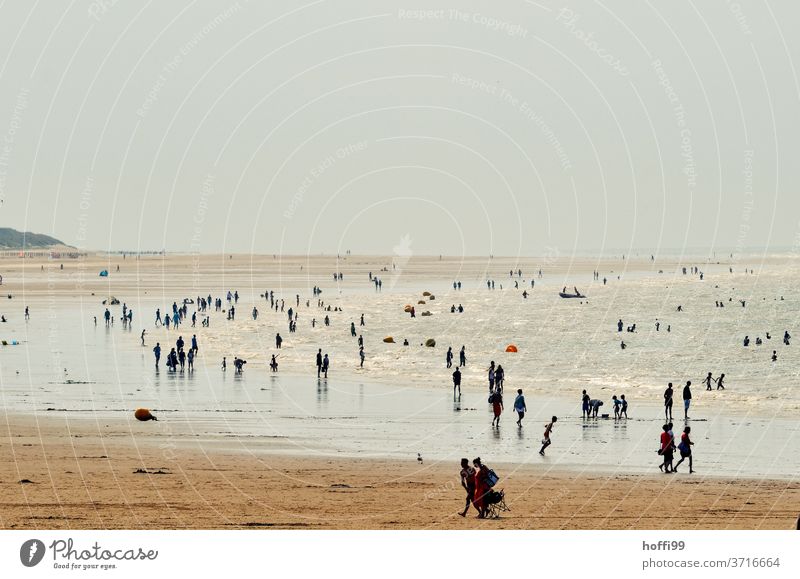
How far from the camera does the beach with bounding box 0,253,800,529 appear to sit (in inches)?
918

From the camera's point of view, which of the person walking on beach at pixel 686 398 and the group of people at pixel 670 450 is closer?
the group of people at pixel 670 450

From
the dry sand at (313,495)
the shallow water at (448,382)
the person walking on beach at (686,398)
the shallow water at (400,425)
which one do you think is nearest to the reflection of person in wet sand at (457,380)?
the shallow water at (400,425)

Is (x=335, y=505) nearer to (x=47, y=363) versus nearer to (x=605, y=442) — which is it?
(x=605, y=442)

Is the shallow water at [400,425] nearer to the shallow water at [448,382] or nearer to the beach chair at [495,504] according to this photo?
the shallow water at [448,382]

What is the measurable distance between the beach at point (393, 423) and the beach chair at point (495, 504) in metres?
0.23

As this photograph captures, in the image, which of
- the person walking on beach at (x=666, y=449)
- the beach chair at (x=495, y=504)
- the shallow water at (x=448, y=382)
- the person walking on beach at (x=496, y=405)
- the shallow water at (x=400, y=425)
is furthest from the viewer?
the person walking on beach at (x=496, y=405)

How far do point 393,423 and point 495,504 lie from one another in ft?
48.4

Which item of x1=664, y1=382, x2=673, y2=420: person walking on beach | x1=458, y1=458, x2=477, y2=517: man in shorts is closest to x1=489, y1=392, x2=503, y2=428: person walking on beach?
x1=664, y1=382, x2=673, y2=420: person walking on beach

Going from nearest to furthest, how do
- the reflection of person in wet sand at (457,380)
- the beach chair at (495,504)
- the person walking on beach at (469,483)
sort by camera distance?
the beach chair at (495,504) → the person walking on beach at (469,483) → the reflection of person in wet sand at (457,380)

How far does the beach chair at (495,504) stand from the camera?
22.4 m

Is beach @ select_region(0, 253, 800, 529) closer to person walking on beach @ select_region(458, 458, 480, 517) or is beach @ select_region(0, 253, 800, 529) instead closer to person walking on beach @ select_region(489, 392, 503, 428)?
person walking on beach @ select_region(489, 392, 503, 428)
